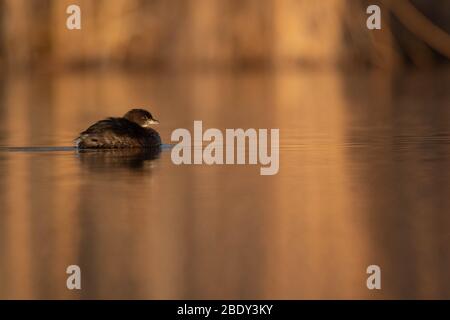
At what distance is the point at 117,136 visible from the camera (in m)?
10.8

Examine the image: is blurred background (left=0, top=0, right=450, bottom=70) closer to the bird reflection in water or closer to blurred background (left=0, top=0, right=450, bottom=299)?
blurred background (left=0, top=0, right=450, bottom=299)

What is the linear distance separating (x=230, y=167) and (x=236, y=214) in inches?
81.4

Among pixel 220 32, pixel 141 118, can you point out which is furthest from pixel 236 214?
pixel 220 32

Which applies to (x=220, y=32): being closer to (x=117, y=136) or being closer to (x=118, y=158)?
(x=117, y=136)

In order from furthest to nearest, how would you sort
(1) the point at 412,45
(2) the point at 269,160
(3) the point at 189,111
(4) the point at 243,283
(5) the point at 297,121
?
(1) the point at 412,45, (3) the point at 189,111, (5) the point at 297,121, (2) the point at 269,160, (4) the point at 243,283

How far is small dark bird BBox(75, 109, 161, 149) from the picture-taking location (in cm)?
1073

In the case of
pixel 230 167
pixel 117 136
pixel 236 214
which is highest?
pixel 117 136

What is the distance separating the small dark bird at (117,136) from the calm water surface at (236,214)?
13cm

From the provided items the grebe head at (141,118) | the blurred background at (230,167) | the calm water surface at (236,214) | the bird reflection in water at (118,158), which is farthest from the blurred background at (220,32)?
the bird reflection in water at (118,158)

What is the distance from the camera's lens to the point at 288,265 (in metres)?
6.31

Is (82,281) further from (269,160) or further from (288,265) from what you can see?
(269,160)

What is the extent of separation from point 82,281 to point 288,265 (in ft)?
2.94

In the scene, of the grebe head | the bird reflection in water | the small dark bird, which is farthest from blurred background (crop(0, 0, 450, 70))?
the bird reflection in water

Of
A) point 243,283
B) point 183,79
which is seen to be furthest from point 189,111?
point 243,283
